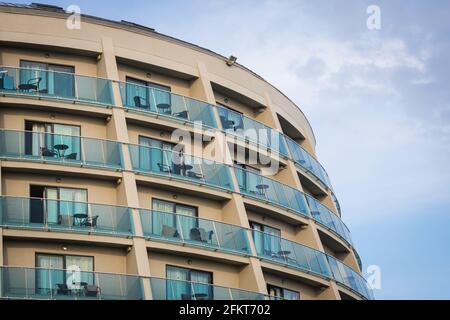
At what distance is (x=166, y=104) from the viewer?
175ft

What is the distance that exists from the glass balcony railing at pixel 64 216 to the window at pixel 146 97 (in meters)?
6.24

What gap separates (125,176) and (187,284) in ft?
17.9

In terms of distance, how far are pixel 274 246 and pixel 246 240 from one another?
8.99 ft

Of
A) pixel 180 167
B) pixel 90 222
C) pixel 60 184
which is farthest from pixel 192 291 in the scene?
pixel 60 184

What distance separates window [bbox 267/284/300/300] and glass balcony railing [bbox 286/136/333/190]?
27.1 ft

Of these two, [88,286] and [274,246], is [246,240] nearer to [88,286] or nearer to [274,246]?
[274,246]

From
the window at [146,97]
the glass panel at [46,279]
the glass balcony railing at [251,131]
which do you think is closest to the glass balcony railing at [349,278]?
the glass balcony railing at [251,131]

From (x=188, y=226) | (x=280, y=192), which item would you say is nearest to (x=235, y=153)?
(x=280, y=192)

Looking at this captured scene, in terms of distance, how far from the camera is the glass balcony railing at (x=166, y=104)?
52.2m

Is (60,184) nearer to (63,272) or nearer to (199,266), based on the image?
(63,272)

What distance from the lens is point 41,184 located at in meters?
48.5

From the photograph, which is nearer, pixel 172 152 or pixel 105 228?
pixel 105 228

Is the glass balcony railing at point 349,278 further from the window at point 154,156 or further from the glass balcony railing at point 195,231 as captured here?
the window at point 154,156

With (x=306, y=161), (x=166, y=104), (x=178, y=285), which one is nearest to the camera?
(x=178, y=285)
